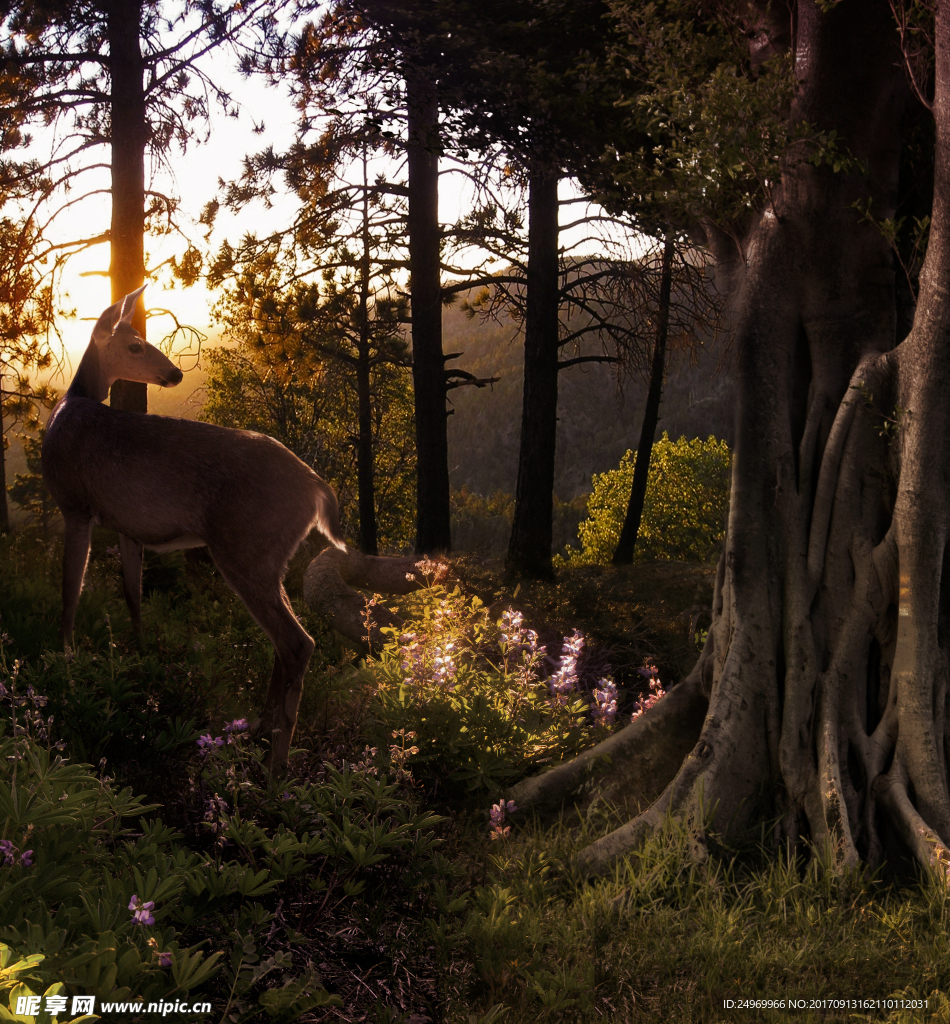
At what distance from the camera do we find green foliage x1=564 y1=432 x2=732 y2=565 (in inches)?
1270

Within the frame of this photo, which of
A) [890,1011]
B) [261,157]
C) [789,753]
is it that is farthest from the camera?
[261,157]

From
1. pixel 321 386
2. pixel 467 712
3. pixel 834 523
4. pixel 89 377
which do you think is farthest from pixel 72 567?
pixel 321 386

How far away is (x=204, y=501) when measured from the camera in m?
5.55

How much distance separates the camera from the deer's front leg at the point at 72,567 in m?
5.85

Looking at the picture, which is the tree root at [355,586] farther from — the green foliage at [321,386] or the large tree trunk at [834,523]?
the green foliage at [321,386]

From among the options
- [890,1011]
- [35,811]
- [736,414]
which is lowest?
[890,1011]

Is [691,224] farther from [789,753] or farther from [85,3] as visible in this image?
[85,3]

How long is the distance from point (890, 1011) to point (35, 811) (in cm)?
338

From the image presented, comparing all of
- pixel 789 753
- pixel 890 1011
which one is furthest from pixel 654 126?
pixel 890 1011

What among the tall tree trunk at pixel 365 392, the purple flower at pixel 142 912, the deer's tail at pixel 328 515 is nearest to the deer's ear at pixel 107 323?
the deer's tail at pixel 328 515

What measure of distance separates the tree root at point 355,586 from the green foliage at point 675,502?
790 inches

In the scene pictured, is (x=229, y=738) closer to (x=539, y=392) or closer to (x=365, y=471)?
(x=539, y=392)

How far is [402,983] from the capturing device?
336 cm

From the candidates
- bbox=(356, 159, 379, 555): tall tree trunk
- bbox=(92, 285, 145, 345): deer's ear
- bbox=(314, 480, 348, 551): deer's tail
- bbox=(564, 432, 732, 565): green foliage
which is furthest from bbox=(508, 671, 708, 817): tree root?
bbox=(564, 432, 732, 565): green foliage
